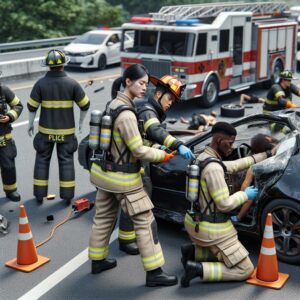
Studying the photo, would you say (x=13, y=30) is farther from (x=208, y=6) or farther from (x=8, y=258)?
(x=8, y=258)

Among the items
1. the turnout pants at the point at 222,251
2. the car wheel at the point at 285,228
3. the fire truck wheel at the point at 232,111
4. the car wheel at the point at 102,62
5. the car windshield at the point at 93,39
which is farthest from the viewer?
the car windshield at the point at 93,39

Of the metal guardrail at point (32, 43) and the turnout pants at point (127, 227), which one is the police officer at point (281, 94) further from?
the metal guardrail at point (32, 43)

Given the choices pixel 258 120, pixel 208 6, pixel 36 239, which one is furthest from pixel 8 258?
pixel 208 6

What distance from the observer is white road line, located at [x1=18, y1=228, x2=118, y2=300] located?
5398mm

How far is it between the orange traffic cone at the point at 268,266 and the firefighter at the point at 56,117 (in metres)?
3.11

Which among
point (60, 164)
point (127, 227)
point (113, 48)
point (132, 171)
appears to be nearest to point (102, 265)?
point (127, 227)

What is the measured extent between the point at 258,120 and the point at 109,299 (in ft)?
8.23

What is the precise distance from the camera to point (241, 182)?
244 inches

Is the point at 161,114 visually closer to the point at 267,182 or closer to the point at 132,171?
the point at 132,171

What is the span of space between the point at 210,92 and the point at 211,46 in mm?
1194

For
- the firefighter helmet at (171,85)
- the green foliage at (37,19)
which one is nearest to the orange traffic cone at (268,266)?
the firefighter helmet at (171,85)

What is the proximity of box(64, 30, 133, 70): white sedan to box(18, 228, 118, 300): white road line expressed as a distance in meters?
15.3

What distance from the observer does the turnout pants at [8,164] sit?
7660mm

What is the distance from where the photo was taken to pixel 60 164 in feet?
25.2
